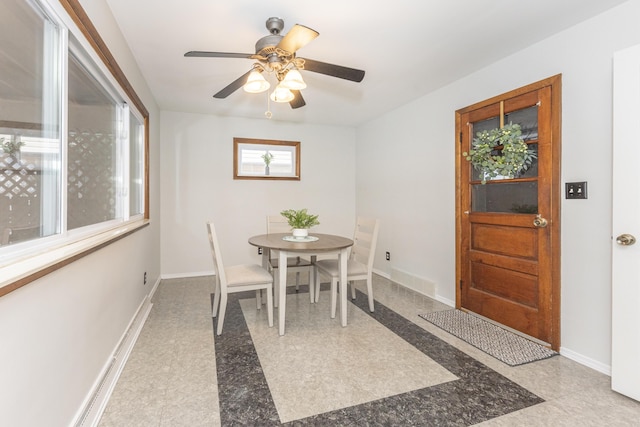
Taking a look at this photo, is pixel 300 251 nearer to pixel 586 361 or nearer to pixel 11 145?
pixel 11 145

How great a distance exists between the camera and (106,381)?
5.97 feet

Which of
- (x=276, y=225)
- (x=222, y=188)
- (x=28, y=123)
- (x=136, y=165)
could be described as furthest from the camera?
(x=222, y=188)

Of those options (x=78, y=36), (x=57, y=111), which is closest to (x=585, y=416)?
(x=57, y=111)

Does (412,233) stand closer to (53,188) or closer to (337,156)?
(337,156)

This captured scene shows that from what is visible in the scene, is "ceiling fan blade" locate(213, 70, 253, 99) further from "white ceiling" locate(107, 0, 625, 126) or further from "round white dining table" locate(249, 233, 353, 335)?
"round white dining table" locate(249, 233, 353, 335)

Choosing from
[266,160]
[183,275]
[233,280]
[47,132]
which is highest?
[266,160]

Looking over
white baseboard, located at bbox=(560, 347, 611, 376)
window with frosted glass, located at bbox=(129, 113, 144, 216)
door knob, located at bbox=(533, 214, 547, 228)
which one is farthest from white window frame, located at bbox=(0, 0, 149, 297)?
white baseboard, located at bbox=(560, 347, 611, 376)

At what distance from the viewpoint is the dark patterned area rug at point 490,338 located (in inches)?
88.0

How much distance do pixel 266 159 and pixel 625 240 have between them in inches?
162

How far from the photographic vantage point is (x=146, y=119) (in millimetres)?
3381

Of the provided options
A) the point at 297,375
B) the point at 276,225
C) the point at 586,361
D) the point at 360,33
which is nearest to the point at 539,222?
the point at 586,361

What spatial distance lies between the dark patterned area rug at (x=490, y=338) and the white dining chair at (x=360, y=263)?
→ 67cm

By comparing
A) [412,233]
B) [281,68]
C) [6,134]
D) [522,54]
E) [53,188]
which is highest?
[522,54]

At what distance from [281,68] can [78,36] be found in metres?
1.14
